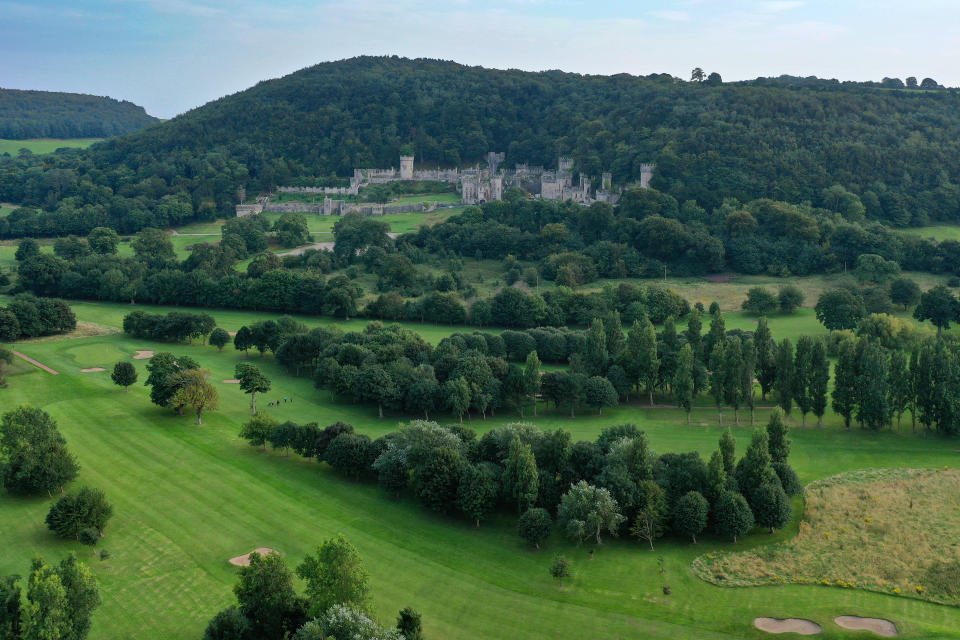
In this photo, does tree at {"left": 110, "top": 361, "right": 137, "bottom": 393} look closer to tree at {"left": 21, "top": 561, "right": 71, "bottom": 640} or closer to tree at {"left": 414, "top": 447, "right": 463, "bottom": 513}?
tree at {"left": 414, "top": 447, "right": 463, "bottom": 513}

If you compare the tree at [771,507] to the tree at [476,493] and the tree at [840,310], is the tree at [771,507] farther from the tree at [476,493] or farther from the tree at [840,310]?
the tree at [840,310]

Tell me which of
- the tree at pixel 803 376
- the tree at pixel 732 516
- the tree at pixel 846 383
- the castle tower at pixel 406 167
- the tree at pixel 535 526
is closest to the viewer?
the tree at pixel 535 526

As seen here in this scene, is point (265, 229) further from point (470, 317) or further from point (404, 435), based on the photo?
point (404, 435)

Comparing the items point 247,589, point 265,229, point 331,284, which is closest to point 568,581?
point 247,589

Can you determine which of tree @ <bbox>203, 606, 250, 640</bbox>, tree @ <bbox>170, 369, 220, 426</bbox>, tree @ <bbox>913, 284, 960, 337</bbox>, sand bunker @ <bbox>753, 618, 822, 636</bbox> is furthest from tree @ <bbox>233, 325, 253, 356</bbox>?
tree @ <bbox>913, 284, 960, 337</bbox>

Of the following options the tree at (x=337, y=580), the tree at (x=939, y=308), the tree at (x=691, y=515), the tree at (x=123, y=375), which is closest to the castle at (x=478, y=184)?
the tree at (x=939, y=308)

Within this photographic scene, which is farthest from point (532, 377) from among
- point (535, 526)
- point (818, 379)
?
point (535, 526)
